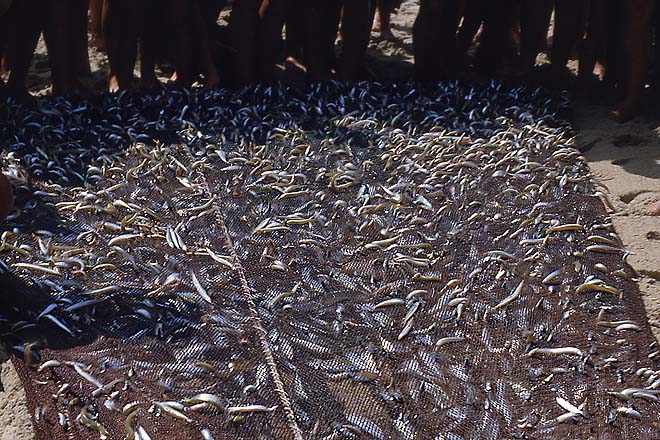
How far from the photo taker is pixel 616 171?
4.54 m

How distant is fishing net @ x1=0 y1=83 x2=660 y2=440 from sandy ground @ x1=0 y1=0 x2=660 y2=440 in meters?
0.14

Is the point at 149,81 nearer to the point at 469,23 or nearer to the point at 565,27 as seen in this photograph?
the point at 469,23

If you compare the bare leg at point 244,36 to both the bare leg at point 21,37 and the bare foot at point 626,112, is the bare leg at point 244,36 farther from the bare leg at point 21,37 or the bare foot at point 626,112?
the bare foot at point 626,112

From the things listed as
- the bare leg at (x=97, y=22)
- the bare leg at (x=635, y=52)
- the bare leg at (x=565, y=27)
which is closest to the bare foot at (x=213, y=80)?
the bare leg at (x=97, y=22)

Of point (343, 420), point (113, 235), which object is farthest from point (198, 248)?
point (343, 420)

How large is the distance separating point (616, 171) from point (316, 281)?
7.31 feet

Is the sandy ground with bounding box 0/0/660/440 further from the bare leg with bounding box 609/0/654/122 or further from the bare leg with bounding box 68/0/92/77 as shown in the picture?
the bare leg with bounding box 68/0/92/77

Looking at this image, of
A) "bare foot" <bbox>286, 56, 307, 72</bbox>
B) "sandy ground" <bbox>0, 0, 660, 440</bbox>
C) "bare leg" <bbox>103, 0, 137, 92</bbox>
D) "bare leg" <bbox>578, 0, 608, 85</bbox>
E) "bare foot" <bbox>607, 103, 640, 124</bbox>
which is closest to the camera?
"sandy ground" <bbox>0, 0, 660, 440</bbox>

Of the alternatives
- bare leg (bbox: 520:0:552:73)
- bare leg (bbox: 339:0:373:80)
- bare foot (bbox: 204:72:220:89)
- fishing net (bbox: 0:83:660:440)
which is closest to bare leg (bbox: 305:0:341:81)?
bare leg (bbox: 339:0:373:80)

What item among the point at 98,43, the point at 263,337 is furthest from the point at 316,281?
the point at 98,43

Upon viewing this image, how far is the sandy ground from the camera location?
290 centimetres

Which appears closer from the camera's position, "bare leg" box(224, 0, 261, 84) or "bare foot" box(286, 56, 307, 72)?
"bare leg" box(224, 0, 261, 84)

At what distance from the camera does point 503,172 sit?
4215 millimetres

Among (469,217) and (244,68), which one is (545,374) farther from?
(244,68)
